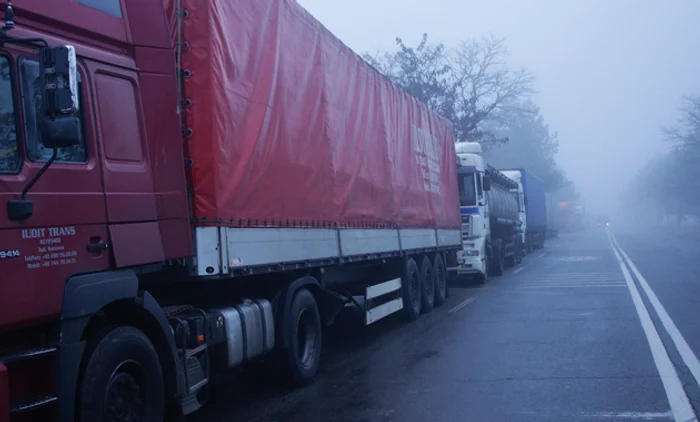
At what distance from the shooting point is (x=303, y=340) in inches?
336

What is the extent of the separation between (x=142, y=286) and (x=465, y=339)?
6089 mm

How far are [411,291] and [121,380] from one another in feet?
28.2

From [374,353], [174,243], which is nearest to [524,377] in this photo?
[374,353]

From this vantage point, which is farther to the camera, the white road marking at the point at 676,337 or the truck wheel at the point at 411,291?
the truck wheel at the point at 411,291

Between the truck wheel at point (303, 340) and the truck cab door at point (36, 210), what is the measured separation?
3287 millimetres

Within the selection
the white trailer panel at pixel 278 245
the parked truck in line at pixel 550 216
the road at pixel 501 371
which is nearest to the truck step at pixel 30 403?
the white trailer panel at pixel 278 245

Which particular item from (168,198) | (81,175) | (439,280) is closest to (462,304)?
(439,280)

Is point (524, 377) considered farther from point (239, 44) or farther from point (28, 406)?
point (28, 406)

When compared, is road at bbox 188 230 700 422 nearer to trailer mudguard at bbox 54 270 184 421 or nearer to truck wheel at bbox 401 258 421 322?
truck wheel at bbox 401 258 421 322

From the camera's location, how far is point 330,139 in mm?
9336

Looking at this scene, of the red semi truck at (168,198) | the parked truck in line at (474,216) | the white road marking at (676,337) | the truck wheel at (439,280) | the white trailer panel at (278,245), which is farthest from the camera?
the parked truck in line at (474,216)

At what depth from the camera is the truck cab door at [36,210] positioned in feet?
14.0

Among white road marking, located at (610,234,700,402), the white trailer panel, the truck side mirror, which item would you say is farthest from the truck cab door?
white road marking, located at (610,234,700,402)

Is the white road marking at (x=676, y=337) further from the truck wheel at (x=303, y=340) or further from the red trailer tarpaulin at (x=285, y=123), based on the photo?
the red trailer tarpaulin at (x=285, y=123)
